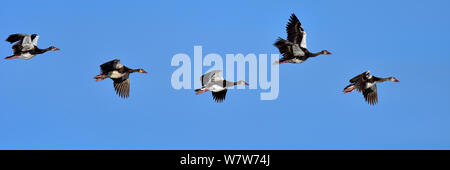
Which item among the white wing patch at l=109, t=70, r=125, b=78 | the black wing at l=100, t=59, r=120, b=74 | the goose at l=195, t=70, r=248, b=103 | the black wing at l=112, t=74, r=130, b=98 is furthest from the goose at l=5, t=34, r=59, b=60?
the goose at l=195, t=70, r=248, b=103

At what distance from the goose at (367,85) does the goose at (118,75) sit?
820 cm

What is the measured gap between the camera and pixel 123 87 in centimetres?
3203

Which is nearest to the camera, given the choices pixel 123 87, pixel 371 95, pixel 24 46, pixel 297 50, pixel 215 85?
pixel 215 85

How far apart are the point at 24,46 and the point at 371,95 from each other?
1395 cm

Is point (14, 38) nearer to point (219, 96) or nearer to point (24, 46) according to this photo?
point (24, 46)

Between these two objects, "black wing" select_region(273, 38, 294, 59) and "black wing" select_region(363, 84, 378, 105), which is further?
"black wing" select_region(363, 84, 378, 105)

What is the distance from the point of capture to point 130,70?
31.9 metres

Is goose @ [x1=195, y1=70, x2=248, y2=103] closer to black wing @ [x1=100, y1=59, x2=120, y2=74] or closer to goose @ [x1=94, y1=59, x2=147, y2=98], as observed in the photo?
goose @ [x1=94, y1=59, x2=147, y2=98]

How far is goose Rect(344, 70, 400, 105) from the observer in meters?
31.7

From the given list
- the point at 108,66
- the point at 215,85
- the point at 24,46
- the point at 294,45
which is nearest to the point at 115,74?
the point at 108,66

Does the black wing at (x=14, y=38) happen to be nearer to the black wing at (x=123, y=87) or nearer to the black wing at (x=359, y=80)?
the black wing at (x=123, y=87)

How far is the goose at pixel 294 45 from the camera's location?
31.8m

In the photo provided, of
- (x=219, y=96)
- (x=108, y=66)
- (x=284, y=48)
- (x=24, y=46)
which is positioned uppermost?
(x=24, y=46)

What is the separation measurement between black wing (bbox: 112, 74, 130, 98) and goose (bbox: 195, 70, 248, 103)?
3.07 metres
